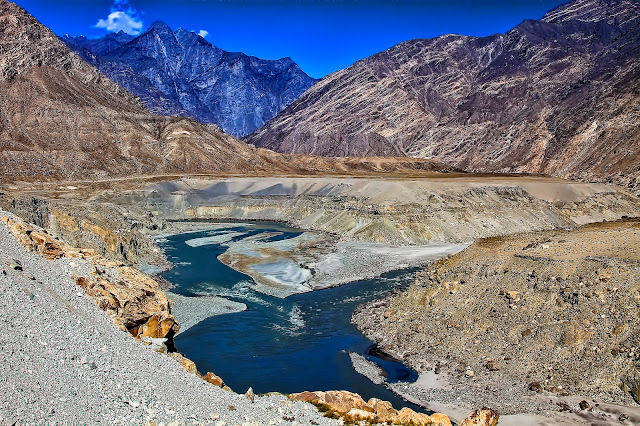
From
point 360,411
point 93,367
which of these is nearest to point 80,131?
point 93,367

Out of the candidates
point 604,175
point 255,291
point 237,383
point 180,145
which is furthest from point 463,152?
point 237,383

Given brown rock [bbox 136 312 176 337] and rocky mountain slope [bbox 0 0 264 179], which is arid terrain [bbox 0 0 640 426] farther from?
rocky mountain slope [bbox 0 0 264 179]

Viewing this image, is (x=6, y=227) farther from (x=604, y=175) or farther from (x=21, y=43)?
(x=21, y=43)

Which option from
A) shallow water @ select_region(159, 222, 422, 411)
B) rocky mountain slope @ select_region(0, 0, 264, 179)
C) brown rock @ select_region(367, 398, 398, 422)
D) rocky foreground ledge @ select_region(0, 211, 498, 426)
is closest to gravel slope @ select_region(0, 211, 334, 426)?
rocky foreground ledge @ select_region(0, 211, 498, 426)

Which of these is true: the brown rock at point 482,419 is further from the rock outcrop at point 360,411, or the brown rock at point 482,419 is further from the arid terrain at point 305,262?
the rock outcrop at point 360,411

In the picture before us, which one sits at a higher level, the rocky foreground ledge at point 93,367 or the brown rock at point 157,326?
the rocky foreground ledge at point 93,367

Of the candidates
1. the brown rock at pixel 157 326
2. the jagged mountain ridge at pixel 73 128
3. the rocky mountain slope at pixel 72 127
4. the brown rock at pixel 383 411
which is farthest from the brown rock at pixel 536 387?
the rocky mountain slope at pixel 72 127
